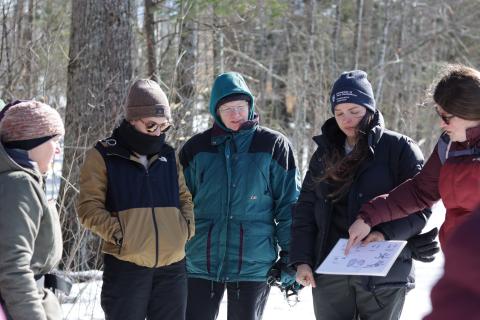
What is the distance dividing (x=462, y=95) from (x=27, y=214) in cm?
183

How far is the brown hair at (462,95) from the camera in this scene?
9.91 ft

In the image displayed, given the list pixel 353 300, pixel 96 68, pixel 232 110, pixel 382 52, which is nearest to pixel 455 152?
pixel 353 300

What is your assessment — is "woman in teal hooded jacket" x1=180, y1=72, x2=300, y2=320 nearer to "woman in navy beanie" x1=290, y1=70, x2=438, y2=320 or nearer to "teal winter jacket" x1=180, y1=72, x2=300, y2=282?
"teal winter jacket" x1=180, y1=72, x2=300, y2=282

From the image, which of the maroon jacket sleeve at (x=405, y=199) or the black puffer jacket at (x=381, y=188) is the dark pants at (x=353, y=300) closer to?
the black puffer jacket at (x=381, y=188)

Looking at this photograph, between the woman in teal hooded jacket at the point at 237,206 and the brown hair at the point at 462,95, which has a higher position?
the brown hair at the point at 462,95

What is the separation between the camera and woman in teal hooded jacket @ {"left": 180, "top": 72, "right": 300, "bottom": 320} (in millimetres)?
4082

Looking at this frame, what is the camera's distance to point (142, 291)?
12.3 feet

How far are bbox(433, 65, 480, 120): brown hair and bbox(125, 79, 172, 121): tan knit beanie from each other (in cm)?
153

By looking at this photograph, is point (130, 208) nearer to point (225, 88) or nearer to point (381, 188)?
point (225, 88)

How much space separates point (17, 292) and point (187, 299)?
1572mm

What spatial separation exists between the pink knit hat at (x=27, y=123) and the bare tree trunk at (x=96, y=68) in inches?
123

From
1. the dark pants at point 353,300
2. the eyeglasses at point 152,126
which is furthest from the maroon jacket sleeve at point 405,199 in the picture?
the eyeglasses at point 152,126

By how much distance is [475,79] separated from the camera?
302 centimetres

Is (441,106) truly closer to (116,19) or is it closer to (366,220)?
(366,220)
